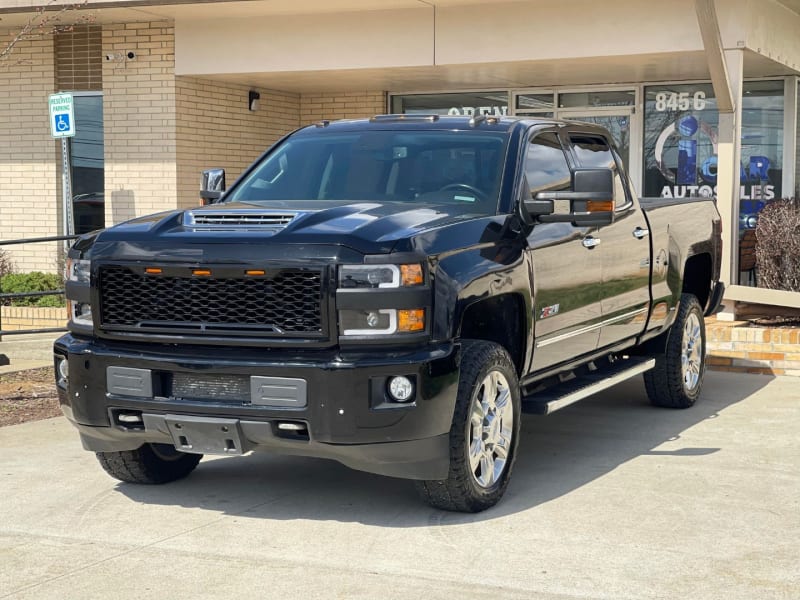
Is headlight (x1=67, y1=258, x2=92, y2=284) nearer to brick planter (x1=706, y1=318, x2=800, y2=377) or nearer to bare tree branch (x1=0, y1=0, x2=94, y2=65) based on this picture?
brick planter (x1=706, y1=318, x2=800, y2=377)

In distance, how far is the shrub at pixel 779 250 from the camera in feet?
41.2

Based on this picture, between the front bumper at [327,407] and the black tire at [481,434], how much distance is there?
10 centimetres

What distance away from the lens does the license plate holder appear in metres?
5.76

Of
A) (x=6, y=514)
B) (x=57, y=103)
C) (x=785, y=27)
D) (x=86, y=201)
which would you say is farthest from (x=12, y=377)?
(x=785, y=27)

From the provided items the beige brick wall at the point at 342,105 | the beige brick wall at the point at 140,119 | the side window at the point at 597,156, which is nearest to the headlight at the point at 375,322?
the side window at the point at 597,156

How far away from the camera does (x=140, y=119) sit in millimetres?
16156

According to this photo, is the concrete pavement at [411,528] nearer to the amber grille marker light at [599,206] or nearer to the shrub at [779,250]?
the amber grille marker light at [599,206]

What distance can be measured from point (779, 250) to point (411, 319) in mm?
7933

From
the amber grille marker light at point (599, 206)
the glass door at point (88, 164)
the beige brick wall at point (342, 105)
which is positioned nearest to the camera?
the amber grille marker light at point (599, 206)

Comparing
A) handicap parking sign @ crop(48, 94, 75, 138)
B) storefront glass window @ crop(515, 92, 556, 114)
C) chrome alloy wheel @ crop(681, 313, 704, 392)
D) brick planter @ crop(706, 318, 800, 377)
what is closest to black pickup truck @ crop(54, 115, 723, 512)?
chrome alloy wheel @ crop(681, 313, 704, 392)

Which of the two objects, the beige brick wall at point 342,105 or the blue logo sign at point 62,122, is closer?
the blue logo sign at point 62,122

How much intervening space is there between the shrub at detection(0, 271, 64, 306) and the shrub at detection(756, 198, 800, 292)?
812 cm

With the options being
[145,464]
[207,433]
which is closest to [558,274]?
[207,433]

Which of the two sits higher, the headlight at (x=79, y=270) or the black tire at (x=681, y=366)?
the headlight at (x=79, y=270)
